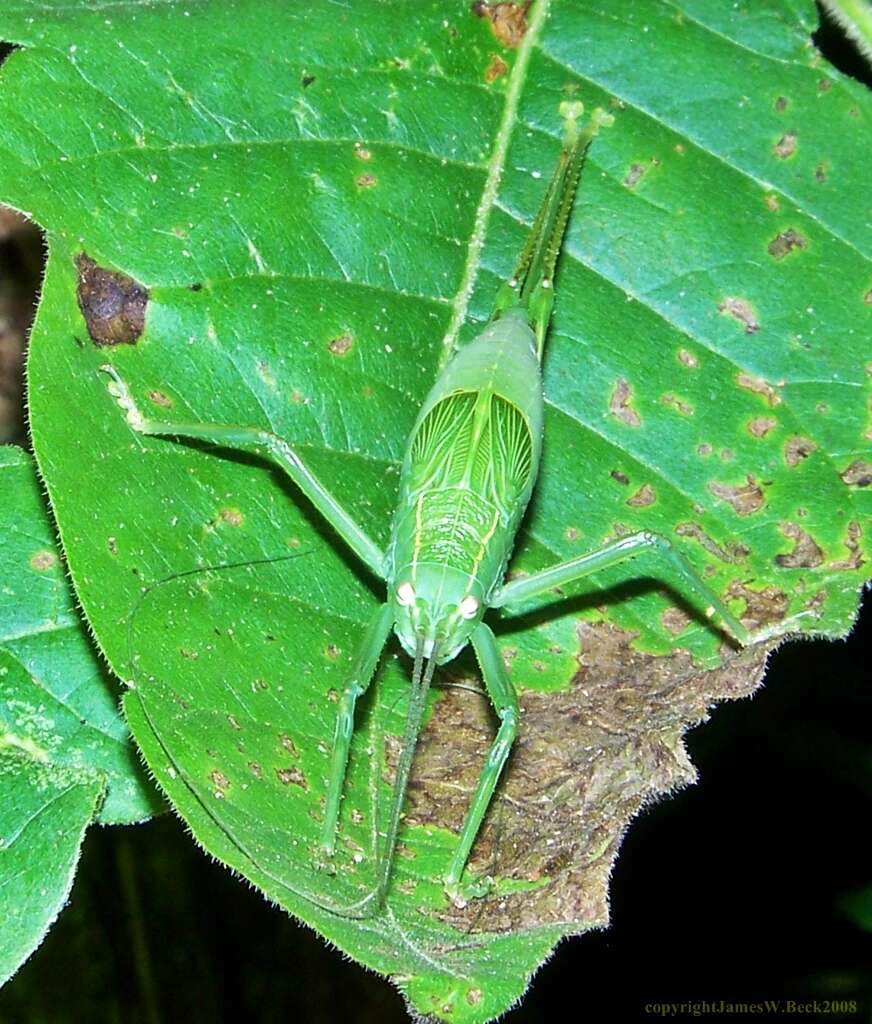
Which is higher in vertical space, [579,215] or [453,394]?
[579,215]

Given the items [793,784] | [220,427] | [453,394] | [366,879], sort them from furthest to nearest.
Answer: [793,784], [453,394], [220,427], [366,879]

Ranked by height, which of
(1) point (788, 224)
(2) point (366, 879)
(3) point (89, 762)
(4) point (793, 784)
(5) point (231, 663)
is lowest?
(4) point (793, 784)

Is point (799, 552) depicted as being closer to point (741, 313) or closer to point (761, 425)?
point (761, 425)

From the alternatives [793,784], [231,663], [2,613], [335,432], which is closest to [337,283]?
[335,432]

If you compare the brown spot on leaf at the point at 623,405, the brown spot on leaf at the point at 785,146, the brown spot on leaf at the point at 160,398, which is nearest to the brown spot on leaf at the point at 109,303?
the brown spot on leaf at the point at 160,398

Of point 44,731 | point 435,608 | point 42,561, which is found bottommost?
point 44,731

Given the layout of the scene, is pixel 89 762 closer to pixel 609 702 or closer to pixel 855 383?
pixel 609 702

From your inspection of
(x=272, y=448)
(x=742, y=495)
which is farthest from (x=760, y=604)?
(x=272, y=448)

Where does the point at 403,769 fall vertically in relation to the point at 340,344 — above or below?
below
